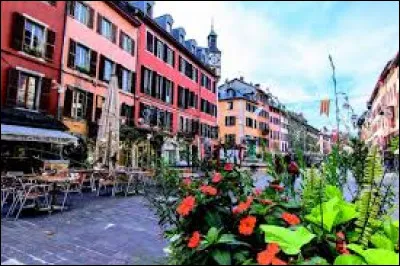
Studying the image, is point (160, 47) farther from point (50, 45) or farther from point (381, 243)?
point (381, 243)

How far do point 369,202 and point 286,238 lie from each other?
24.5 inches

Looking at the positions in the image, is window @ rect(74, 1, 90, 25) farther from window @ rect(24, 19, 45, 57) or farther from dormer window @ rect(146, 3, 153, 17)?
dormer window @ rect(146, 3, 153, 17)

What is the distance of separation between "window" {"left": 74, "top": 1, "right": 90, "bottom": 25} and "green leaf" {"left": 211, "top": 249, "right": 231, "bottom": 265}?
2.95 ft

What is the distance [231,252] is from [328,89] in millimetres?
1417

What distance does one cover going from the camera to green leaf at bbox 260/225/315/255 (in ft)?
5.19

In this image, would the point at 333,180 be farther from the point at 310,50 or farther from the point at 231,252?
the point at 231,252

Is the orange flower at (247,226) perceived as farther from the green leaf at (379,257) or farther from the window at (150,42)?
the window at (150,42)

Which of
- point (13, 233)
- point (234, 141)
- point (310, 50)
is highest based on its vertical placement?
point (310, 50)

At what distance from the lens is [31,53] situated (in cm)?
93

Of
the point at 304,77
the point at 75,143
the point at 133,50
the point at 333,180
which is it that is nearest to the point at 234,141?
the point at 304,77

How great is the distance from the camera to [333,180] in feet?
9.96

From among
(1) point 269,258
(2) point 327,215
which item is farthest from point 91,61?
(2) point 327,215

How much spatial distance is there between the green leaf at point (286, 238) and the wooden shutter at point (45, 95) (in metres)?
1.02

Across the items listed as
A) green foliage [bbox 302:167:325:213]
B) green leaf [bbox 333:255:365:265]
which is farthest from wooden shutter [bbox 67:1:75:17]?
green foliage [bbox 302:167:325:213]
